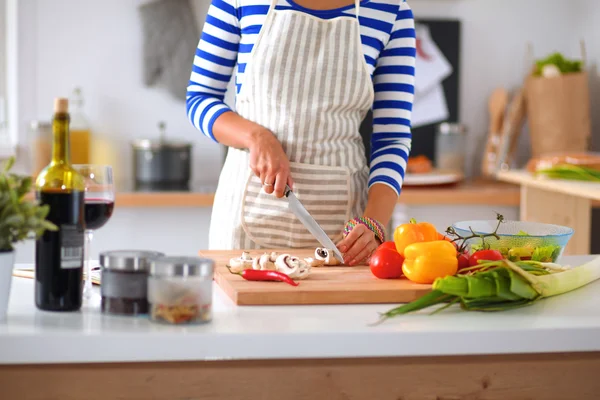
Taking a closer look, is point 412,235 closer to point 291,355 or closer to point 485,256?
point 485,256

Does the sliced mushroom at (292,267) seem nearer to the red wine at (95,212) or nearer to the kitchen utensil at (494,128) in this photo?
the red wine at (95,212)

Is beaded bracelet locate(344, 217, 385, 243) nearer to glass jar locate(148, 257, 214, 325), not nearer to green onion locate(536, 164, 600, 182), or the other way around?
glass jar locate(148, 257, 214, 325)

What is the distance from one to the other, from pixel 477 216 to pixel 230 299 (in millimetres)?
1926

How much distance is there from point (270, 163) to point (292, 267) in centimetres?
33

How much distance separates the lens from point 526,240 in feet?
4.50

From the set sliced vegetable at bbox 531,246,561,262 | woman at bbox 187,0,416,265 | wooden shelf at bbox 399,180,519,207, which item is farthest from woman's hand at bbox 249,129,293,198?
wooden shelf at bbox 399,180,519,207

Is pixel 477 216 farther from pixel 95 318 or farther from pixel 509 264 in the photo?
pixel 95 318

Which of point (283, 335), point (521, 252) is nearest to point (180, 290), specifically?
point (283, 335)

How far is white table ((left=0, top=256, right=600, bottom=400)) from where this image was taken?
96 centimetres

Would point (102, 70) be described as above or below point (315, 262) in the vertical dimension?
above

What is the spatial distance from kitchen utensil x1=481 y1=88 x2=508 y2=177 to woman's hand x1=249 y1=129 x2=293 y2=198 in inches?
76.4

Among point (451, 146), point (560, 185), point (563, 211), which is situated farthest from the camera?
point (451, 146)

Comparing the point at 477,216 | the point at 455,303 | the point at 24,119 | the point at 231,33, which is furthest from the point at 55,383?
the point at 24,119

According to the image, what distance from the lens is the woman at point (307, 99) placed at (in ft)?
5.55
